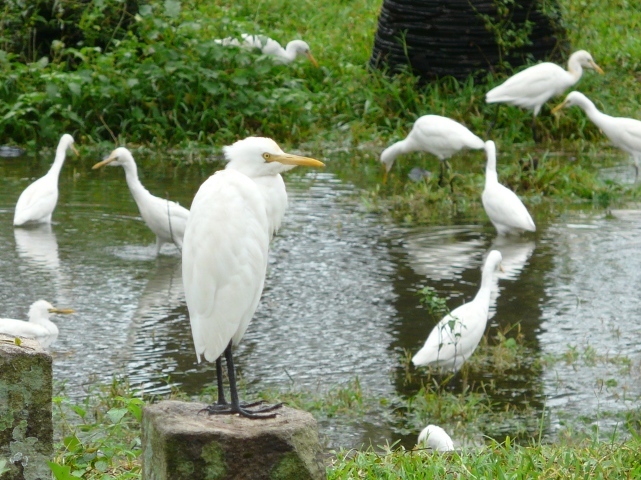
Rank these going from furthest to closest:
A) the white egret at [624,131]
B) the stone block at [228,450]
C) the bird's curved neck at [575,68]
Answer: the bird's curved neck at [575,68] → the white egret at [624,131] → the stone block at [228,450]

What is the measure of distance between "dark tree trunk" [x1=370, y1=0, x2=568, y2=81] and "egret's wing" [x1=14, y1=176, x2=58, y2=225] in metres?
5.18

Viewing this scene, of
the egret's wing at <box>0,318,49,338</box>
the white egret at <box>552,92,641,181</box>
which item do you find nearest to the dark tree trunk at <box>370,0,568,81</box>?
the white egret at <box>552,92,641,181</box>

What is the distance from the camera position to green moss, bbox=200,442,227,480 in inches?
124

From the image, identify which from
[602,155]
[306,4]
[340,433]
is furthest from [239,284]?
[306,4]

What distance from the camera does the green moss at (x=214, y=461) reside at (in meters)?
3.14

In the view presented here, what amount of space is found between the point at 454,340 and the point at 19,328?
7.24ft

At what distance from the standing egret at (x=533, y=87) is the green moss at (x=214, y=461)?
8.44 m

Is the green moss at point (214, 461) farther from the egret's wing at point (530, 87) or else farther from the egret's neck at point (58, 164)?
the egret's wing at point (530, 87)

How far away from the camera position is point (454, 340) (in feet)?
17.4

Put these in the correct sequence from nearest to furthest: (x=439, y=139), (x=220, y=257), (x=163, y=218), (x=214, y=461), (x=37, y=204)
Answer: (x=214, y=461) → (x=220, y=257) → (x=163, y=218) → (x=37, y=204) → (x=439, y=139)

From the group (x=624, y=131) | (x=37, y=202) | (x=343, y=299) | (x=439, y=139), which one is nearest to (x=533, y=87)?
(x=624, y=131)

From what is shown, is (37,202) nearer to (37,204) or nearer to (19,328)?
(37,204)

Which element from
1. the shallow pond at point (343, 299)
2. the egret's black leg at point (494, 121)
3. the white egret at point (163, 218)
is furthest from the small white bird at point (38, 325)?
the egret's black leg at point (494, 121)

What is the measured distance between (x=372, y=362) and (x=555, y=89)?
6.56 metres
